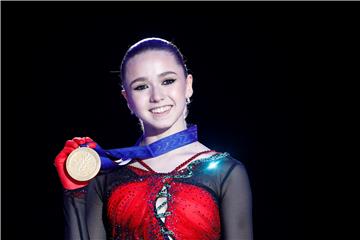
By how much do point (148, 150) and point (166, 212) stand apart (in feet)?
1.11

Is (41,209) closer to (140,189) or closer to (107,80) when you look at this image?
(107,80)

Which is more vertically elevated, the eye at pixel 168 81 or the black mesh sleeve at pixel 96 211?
the eye at pixel 168 81

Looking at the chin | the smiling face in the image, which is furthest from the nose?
the chin

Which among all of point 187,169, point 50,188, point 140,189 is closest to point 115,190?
point 140,189

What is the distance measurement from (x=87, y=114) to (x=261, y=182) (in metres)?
1.24

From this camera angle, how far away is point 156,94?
7.68 ft

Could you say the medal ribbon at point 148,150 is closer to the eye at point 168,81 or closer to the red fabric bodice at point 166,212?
the red fabric bodice at point 166,212

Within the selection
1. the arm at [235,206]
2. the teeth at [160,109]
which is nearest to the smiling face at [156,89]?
the teeth at [160,109]

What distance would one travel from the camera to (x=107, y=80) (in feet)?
10.7

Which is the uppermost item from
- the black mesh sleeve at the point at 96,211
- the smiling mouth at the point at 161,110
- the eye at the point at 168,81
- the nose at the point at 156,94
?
the eye at the point at 168,81

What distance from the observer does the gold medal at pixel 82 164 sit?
2252mm

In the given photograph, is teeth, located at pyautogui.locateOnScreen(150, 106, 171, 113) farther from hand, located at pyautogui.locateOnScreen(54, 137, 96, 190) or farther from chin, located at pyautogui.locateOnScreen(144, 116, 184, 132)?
hand, located at pyautogui.locateOnScreen(54, 137, 96, 190)

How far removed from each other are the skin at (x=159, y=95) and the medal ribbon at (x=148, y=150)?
29 mm

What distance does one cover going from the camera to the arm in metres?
2.23
